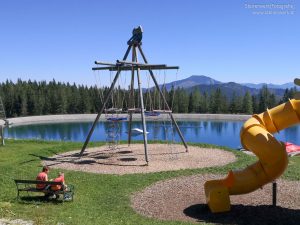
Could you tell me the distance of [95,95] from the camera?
291 ft

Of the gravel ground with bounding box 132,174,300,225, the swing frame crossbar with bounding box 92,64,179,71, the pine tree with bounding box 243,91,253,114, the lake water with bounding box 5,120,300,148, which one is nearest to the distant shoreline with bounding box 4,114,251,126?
the lake water with bounding box 5,120,300,148

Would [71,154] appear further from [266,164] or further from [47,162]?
[266,164]

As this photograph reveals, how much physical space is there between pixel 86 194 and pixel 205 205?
4.58 meters

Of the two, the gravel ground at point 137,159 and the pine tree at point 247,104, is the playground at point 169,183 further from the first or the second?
the pine tree at point 247,104

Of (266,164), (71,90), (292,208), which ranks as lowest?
(292,208)

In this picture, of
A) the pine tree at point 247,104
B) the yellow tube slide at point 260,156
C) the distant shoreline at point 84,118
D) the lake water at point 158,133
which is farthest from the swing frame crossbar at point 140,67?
the pine tree at point 247,104

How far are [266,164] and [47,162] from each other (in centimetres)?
1334

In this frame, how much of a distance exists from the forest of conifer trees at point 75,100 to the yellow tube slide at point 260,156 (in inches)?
2766

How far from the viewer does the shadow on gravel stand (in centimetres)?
1103

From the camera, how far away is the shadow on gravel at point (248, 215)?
36.2 ft

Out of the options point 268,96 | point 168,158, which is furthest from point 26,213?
point 268,96

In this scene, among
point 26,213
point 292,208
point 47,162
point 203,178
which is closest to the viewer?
point 26,213

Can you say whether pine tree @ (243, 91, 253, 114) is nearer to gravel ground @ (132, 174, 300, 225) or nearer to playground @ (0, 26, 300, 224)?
playground @ (0, 26, 300, 224)

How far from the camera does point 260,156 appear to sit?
11.6 metres
